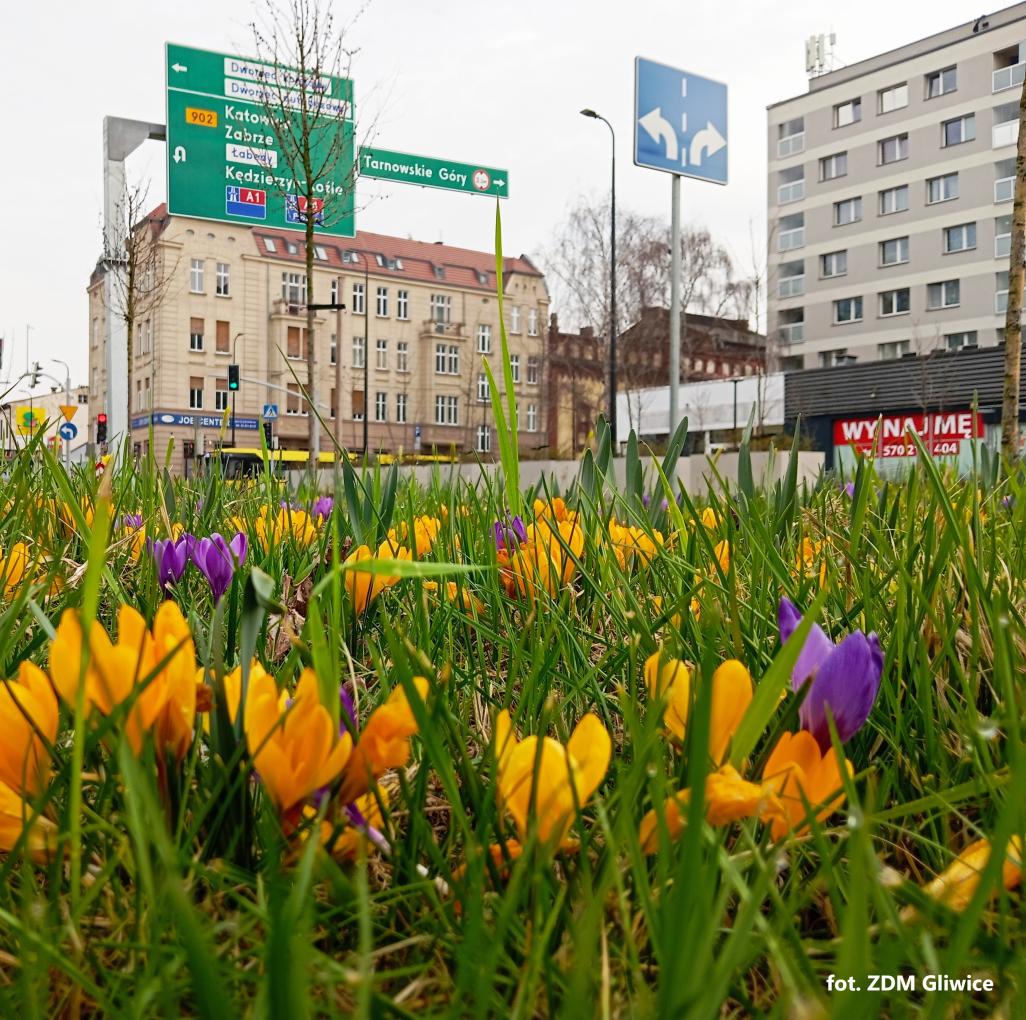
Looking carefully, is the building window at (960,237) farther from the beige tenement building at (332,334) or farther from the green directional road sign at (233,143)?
the green directional road sign at (233,143)

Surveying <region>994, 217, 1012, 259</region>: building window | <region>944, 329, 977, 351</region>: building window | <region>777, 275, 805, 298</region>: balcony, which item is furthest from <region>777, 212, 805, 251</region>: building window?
<region>994, 217, 1012, 259</region>: building window

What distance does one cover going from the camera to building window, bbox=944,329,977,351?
37594mm

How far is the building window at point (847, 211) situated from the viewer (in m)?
41.9

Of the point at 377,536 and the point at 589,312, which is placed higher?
the point at 589,312

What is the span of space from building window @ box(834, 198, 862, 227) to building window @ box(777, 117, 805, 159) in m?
3.47

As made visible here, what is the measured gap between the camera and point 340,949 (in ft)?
1.52

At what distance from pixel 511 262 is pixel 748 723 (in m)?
63.8

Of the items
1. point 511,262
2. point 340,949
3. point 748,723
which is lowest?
point 340,949

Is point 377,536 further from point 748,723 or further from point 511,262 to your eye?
point 511,262

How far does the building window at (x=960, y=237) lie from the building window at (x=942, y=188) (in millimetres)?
1280

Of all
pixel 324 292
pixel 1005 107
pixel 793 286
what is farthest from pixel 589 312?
pixel 324 292

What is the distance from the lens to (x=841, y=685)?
54cm

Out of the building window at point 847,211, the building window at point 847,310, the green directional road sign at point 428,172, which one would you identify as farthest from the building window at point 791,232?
the green directional road sign at point 428,172

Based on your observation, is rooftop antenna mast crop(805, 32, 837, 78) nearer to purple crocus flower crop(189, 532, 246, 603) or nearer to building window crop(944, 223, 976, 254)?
building window crop(944, 223, 976, 254)
